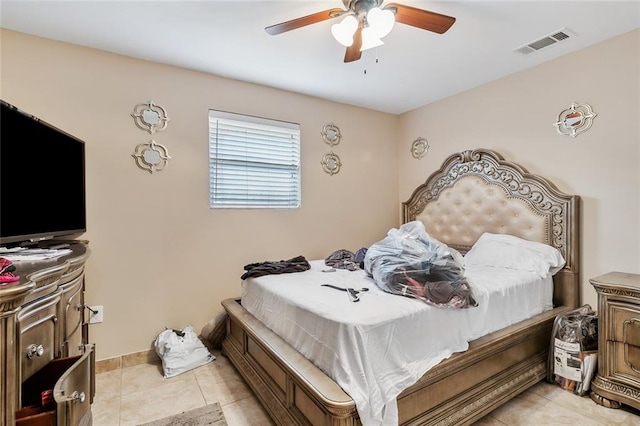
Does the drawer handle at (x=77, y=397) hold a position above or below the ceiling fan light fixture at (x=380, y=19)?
below

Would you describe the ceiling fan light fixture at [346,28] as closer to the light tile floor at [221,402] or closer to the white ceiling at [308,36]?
the white ceiling at [308,36]

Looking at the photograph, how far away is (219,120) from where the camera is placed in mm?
2988

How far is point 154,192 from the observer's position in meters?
2.65

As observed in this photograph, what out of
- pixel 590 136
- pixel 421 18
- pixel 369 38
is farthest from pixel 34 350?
pixel 590 136

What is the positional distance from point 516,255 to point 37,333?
3.09 m

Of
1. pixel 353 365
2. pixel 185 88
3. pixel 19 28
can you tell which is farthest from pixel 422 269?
pixel 19 28

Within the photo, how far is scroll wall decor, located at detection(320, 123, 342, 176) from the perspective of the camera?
360 centimetres

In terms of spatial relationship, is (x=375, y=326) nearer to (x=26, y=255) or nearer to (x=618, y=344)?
(x=26, y=255)

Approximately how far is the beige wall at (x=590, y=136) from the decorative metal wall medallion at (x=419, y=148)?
0.70 metres

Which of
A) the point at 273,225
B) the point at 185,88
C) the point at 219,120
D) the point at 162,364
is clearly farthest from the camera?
the point at 273,225

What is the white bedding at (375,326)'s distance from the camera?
140 cm

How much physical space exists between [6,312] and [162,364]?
6.61 feet

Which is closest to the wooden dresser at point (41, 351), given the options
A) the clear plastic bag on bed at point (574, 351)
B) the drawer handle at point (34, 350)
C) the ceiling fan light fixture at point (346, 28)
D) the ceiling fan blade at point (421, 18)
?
the drawer handle at point (34, 350)

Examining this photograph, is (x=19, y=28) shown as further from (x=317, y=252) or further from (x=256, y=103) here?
(x=317, y=252)
